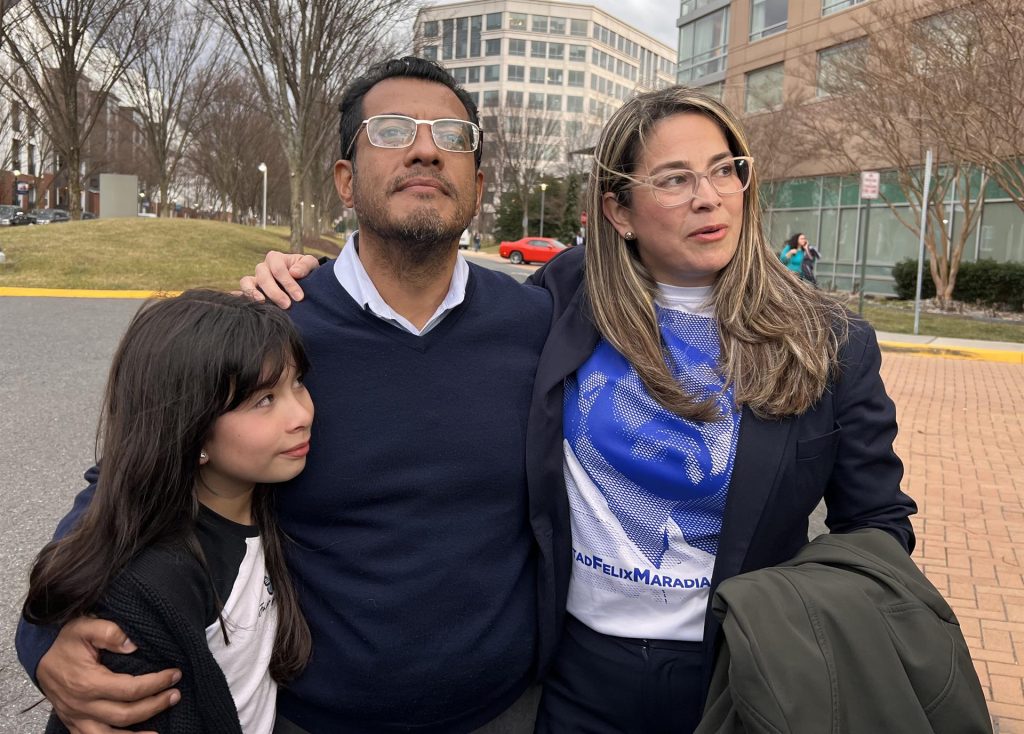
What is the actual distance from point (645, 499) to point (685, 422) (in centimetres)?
20

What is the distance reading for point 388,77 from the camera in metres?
2.26

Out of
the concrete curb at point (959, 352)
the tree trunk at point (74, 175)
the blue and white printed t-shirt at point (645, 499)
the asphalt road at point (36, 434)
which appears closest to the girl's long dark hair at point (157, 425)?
the blue and white printed t-shirt at point (645, 499)

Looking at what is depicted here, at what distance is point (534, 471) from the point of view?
198cm

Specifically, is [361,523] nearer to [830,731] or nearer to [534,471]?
[534,471]

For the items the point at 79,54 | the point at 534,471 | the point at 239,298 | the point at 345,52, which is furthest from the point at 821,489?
the point at 79,54

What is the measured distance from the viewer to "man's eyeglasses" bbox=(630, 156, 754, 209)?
198 cm

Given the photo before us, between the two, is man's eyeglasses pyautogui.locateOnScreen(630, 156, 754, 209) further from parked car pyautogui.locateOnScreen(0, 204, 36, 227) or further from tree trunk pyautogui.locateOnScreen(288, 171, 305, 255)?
parked car pyautogui.locateOnScreen(0, 204, 36, 227)

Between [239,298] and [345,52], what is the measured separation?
68.0ft

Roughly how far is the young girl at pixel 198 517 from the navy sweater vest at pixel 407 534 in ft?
0.31

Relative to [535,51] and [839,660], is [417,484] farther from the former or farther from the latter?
[535,51]

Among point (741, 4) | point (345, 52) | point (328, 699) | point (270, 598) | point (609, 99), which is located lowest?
point (328, 699)

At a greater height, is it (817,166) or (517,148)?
(517,148)

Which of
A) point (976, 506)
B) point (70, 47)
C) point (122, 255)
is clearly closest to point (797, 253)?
point (976, 506)

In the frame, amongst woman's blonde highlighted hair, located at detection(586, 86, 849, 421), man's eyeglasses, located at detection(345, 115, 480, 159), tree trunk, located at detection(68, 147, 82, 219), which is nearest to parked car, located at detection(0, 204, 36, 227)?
tree trunk, located at detection(68, 147, 82, 219)
